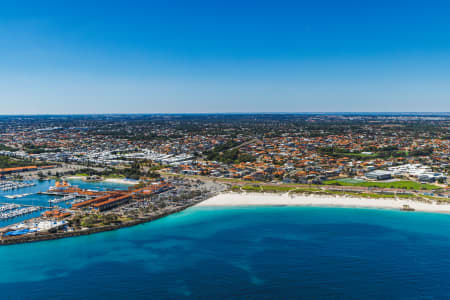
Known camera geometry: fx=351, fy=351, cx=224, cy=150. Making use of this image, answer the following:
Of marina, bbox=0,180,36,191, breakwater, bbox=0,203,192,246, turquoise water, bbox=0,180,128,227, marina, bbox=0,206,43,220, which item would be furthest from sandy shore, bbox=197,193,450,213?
marina, bbox=0,180,36,191

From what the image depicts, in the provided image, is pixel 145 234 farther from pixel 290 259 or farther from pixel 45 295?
pixel 290 259

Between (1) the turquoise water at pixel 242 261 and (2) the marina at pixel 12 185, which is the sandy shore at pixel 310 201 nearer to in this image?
(1) the turquoise water at pixel 242 261

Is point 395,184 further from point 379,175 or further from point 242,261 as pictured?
point 242,261

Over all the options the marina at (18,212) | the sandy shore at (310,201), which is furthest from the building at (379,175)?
the marina at (18,212)

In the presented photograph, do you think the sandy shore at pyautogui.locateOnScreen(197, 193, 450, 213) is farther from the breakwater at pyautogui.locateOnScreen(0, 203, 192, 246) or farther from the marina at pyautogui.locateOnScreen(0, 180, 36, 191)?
the marina at pyautogui.locateOnScreen(0, 180, 36, 191)

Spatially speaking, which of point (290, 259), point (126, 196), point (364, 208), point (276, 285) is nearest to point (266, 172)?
point (364, 208)

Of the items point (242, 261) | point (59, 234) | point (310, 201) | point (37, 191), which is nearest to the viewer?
point (242, 261)

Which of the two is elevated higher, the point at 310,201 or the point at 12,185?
the point at 12,185

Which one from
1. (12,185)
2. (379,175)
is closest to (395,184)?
(379,175)
